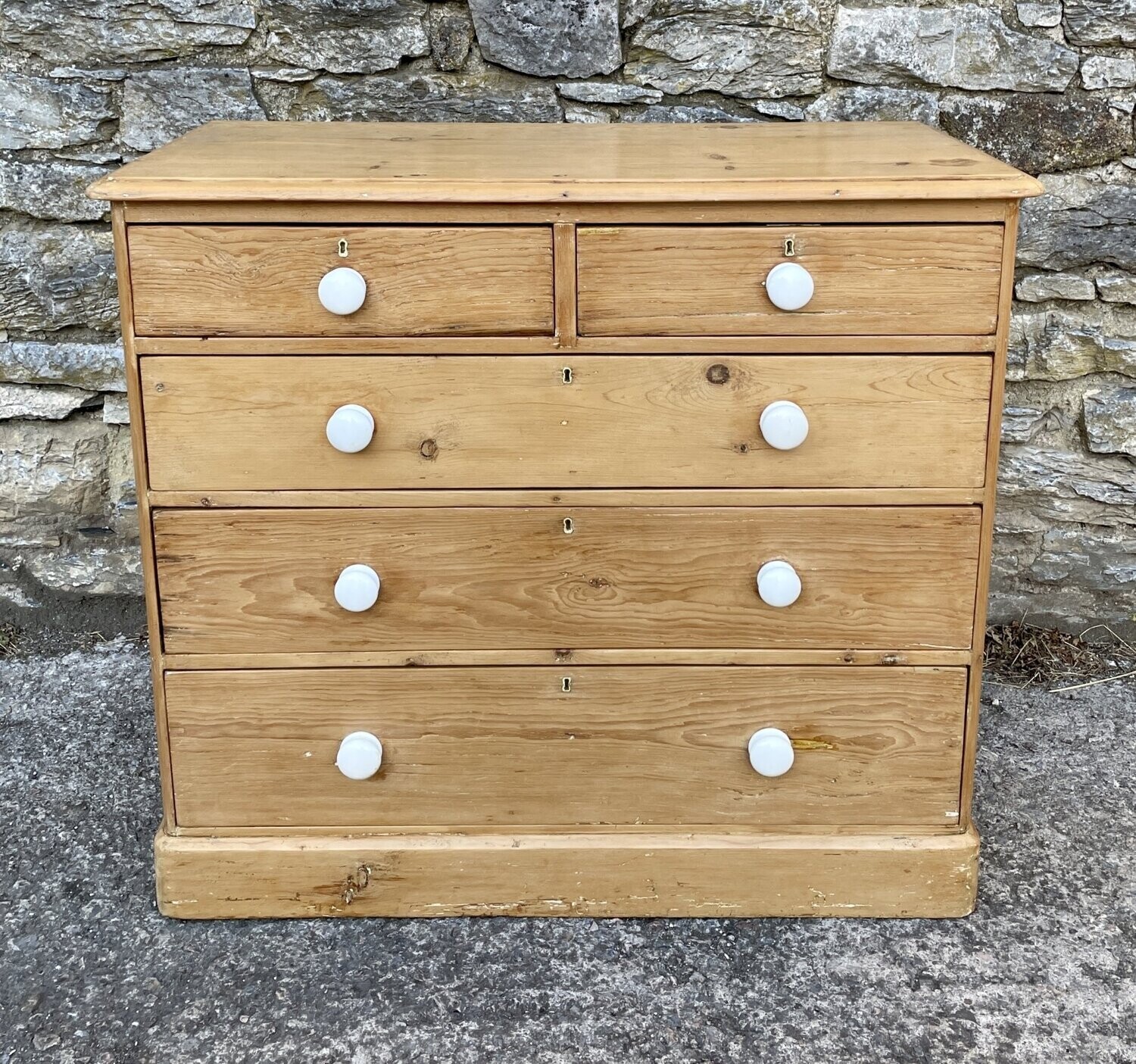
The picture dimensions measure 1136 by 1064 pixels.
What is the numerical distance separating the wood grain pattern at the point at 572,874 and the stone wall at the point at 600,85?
3.83 ft

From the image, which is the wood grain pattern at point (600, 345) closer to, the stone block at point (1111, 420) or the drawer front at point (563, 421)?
the drawer front at point (563, 421)

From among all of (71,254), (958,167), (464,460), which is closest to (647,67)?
(958,167)

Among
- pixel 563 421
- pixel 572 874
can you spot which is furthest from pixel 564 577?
pixel 572 874

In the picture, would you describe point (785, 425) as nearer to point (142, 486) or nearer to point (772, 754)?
point (772, 754)

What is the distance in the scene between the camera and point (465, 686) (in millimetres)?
1831

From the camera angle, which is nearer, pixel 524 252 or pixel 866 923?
pixel 524 252

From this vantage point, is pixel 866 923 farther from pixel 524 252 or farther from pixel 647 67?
pixel 647 67

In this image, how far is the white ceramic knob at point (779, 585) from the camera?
5.65ft

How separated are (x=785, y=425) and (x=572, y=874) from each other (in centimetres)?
79

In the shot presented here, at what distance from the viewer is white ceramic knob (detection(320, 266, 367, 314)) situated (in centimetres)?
160

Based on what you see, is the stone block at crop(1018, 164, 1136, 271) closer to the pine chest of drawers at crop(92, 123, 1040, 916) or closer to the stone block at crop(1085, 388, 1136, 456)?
the stone block at crop(1085, 388, 1136, 456)

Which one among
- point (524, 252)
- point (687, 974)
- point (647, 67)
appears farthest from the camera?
point (647, 67)

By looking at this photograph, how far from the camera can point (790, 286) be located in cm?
161

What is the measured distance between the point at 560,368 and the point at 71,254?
1.33 meters
